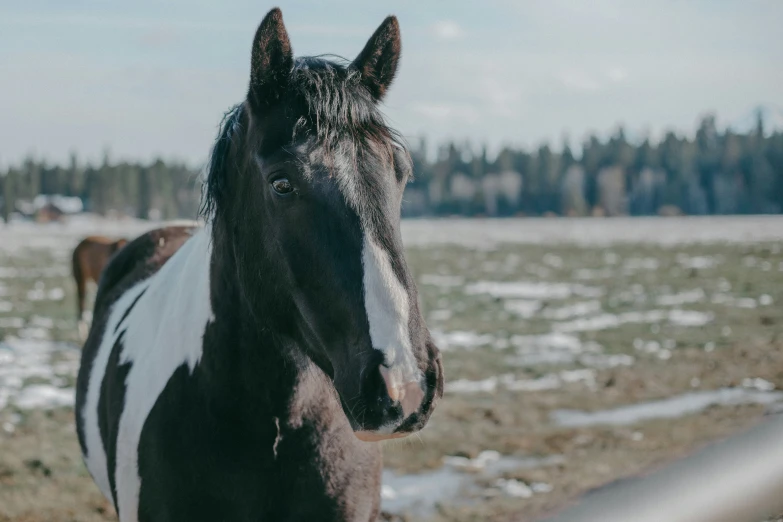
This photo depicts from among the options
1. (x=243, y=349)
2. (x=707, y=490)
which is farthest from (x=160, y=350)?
(x=707, y=490)

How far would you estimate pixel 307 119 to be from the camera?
183cm

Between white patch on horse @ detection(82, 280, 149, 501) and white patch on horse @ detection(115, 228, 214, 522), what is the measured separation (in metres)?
0.47

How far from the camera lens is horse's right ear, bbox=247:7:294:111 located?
1848 millimetres

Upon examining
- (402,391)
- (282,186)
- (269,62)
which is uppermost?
(269,62)

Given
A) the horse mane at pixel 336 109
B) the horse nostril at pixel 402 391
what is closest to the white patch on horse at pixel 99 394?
the horse mane at pixel 336 109

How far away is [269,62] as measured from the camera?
74.4 inches

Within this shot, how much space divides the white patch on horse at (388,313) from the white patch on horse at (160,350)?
80 centimetres

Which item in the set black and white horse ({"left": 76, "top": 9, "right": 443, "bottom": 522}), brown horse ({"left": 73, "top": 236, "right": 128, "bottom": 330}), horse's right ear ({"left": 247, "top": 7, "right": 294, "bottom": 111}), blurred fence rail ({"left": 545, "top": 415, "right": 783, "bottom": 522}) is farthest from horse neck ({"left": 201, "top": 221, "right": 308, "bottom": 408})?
brown horse ({"left": 73, "top": 236, "right": 128, "bottom": 330})

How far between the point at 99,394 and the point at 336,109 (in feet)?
6.35

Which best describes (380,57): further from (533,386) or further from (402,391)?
(533,386)

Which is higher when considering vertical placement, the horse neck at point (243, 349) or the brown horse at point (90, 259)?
the horse neck at point (243, 349)

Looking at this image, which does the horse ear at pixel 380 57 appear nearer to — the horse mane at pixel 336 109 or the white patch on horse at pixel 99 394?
the horse mane at pixel 336 109

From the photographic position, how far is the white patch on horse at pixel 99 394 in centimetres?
296

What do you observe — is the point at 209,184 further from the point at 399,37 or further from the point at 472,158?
the point at 472,158
